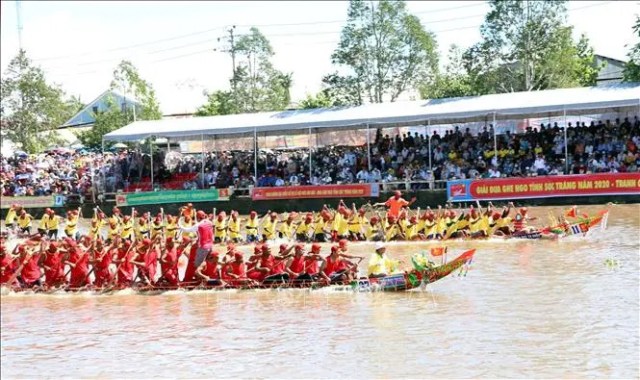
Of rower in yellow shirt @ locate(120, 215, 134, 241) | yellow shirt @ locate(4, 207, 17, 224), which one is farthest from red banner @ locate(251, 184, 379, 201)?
rower in yellow shirt @ locate(120, 215, 134, 241)

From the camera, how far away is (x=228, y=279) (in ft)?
54.3

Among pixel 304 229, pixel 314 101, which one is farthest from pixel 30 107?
pixel 304 229

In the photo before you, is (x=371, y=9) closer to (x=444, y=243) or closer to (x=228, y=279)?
(x=444, y=243)

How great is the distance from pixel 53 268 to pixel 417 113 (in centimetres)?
1891

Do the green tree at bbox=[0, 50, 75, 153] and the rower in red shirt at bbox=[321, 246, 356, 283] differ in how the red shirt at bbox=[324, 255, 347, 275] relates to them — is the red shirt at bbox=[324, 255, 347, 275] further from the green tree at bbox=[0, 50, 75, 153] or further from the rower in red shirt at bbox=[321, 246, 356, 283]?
the green tree at bbox=[0, 50, 75, 153]

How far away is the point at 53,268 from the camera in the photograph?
667 inches

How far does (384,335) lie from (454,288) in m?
3.87

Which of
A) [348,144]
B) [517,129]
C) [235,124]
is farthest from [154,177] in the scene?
[517,129]

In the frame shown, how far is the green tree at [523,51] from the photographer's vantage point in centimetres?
3838

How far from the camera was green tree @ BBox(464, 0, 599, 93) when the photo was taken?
38375mm

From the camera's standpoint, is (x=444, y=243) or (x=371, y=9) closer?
(x=444, y=243)

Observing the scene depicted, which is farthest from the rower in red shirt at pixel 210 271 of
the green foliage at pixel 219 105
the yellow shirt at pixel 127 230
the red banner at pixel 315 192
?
the green foliage at pixel 219 105

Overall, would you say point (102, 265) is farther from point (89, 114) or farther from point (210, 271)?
point (89, 114)

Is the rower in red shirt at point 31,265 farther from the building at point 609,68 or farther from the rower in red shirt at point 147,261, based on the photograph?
the building at point 609,68
